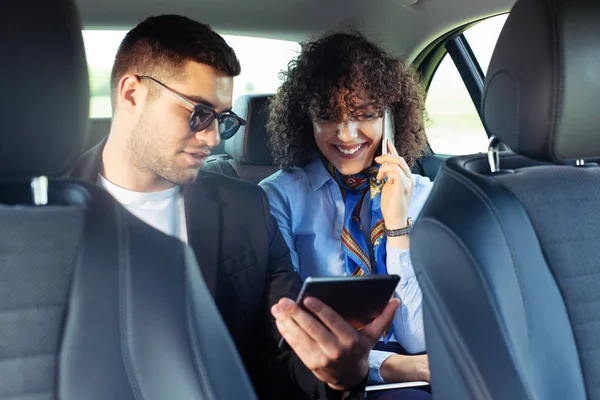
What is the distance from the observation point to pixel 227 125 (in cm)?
186

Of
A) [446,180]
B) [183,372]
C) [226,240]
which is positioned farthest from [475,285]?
[226,240]

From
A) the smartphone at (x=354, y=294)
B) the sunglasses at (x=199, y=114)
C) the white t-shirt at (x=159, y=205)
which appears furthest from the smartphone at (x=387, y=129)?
the smartphone at (x=354, y=294)

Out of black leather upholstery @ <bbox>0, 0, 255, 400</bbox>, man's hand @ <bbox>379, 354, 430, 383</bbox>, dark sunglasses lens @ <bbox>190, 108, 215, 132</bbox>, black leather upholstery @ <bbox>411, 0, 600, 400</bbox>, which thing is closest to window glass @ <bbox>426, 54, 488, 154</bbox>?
man's hand @ <bbox>379, 354, 430, 383</bbox>

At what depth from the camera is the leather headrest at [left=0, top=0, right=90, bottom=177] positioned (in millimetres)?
1122

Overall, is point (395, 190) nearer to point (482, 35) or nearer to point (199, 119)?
point (199, 119)

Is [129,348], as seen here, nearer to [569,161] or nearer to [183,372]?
[183,372]

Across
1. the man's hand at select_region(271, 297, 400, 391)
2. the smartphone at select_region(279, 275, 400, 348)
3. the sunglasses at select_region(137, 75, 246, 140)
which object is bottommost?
the man's hand at select_region(271, 297, 400, 391)

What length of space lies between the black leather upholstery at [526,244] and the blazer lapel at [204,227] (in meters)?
0.49

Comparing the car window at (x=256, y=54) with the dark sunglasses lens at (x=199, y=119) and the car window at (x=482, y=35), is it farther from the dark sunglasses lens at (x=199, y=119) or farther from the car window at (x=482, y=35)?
the dark sunglasses lens at (x=199, y=119)

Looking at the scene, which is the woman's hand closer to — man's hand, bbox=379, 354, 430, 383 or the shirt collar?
the shirt collar

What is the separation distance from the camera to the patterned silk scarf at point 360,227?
2209 millimetres

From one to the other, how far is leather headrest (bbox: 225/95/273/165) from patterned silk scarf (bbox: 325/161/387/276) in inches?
15.9

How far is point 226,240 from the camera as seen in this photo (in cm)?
182

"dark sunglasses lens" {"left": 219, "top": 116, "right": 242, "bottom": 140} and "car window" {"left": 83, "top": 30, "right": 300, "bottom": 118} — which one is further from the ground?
"car window" {"left": 83, "top": 30, "right": 300, "bottom": 118}
